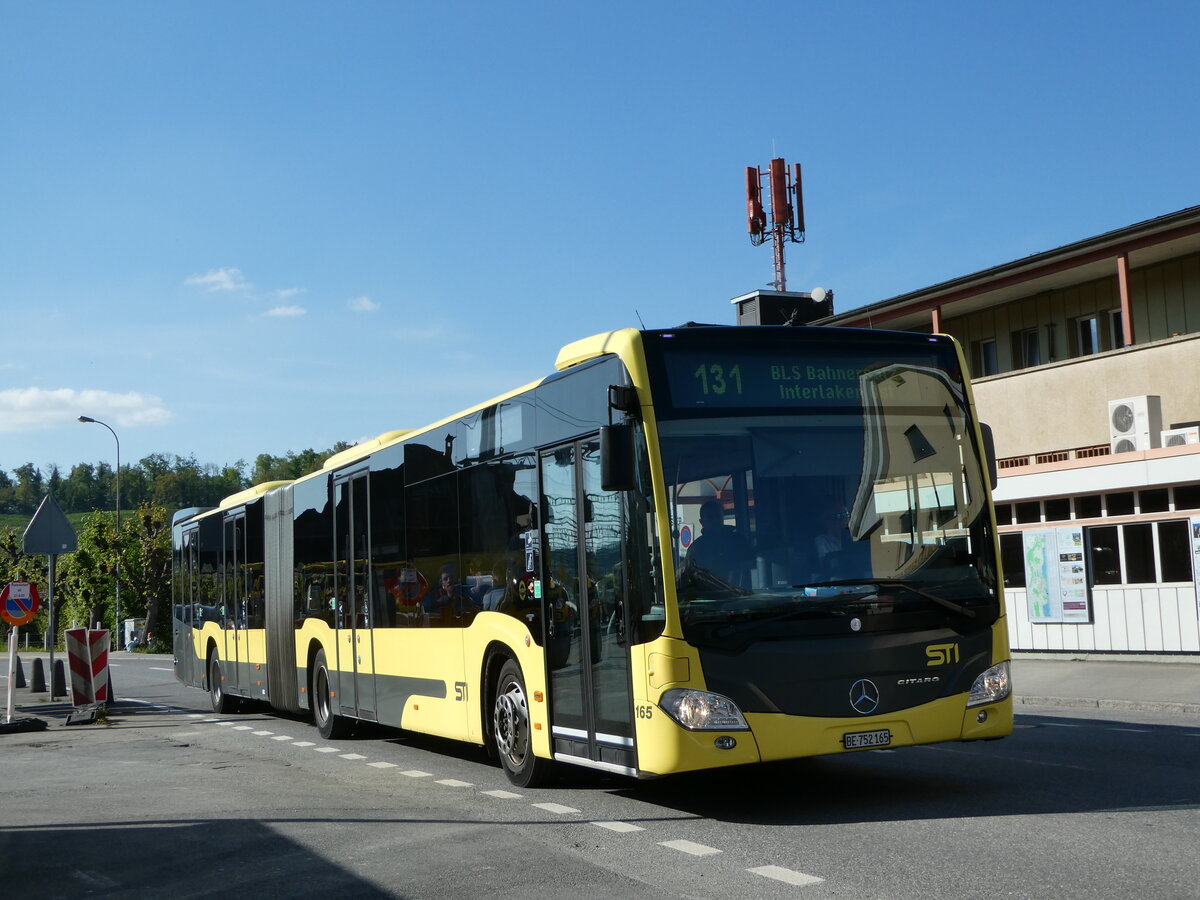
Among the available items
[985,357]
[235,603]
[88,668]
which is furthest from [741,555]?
[985,357]

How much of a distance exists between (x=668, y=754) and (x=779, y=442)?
2071 mm

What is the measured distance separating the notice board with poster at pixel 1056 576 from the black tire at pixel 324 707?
44.0 ft

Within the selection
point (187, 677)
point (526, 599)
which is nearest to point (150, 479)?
point (187, 677)

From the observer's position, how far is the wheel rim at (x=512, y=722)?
10.5 metres

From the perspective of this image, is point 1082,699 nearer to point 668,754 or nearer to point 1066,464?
point 1066,464

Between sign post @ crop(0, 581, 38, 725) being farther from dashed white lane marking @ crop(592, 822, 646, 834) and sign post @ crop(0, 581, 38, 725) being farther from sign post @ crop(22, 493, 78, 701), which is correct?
dashed white lane marking @ crop(592, 822, 646, 834)

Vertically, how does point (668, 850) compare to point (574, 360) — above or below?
below

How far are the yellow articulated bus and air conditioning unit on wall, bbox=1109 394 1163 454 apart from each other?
51.8 feet

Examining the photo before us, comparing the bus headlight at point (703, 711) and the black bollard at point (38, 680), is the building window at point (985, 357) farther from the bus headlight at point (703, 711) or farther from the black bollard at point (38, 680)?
the bus headlight at point (703, 711)

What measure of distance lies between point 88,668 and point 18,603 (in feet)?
4.90

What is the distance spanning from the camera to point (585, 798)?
9883 millimetres

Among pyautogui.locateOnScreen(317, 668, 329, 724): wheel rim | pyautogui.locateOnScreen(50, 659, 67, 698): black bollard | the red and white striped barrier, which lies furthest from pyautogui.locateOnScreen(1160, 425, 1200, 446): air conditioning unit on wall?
pyautogui.locateOnScreen(50, 659, 67, 698): black bollard

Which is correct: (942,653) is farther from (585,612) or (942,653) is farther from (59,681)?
(59,681)

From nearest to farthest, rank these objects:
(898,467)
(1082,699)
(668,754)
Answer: (668,754) → (898,467) → (1082,699)
